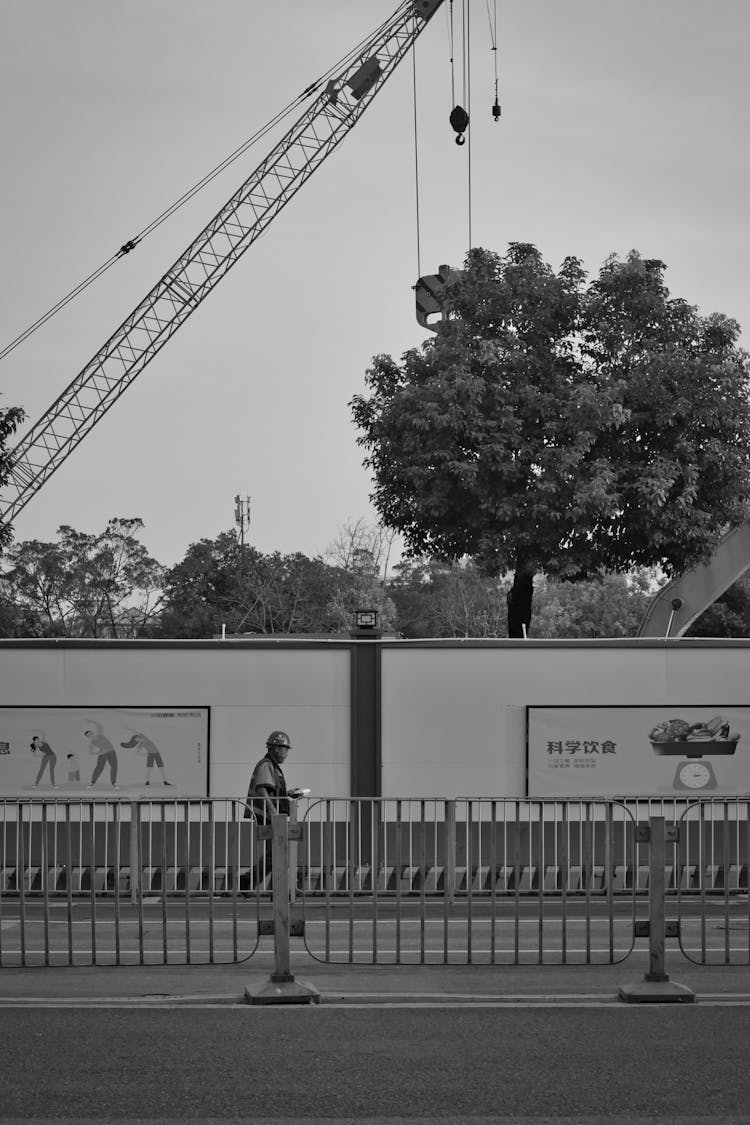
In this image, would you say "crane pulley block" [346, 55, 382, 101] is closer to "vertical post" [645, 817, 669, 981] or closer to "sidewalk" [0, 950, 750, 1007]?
"sidewalk" [0, 950, 750, 1007]

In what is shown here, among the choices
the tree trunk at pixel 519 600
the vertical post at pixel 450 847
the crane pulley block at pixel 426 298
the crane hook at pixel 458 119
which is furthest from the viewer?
the crane hook at pixel 458 119

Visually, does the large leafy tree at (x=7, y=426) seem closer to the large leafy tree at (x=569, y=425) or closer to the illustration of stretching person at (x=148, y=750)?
the large leafy tree at (x=569, y=425)

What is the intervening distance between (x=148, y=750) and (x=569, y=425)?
17.8 meters

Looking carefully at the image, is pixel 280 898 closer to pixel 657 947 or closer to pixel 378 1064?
pixel 378 1064

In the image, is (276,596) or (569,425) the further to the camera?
(276,596)

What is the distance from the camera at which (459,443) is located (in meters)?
34.0

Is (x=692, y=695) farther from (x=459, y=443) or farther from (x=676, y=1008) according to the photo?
(x=459, y=443)

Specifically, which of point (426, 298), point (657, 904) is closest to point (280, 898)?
point (657, 904)

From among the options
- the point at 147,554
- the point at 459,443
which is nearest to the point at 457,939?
the point at 459,443

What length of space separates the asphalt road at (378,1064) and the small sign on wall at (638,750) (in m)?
8.79

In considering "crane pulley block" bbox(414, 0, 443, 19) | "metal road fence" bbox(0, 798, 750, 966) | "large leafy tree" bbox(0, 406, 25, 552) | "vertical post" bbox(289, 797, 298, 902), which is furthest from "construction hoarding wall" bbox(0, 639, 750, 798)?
"crane pulley block" bbox(414, 0, 443, 19)

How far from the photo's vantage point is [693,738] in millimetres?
17969

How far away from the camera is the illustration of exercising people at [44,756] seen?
17.8 m

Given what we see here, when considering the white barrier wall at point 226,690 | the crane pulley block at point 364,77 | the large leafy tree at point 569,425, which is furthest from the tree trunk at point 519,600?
the crane pulley block at point 364,77
